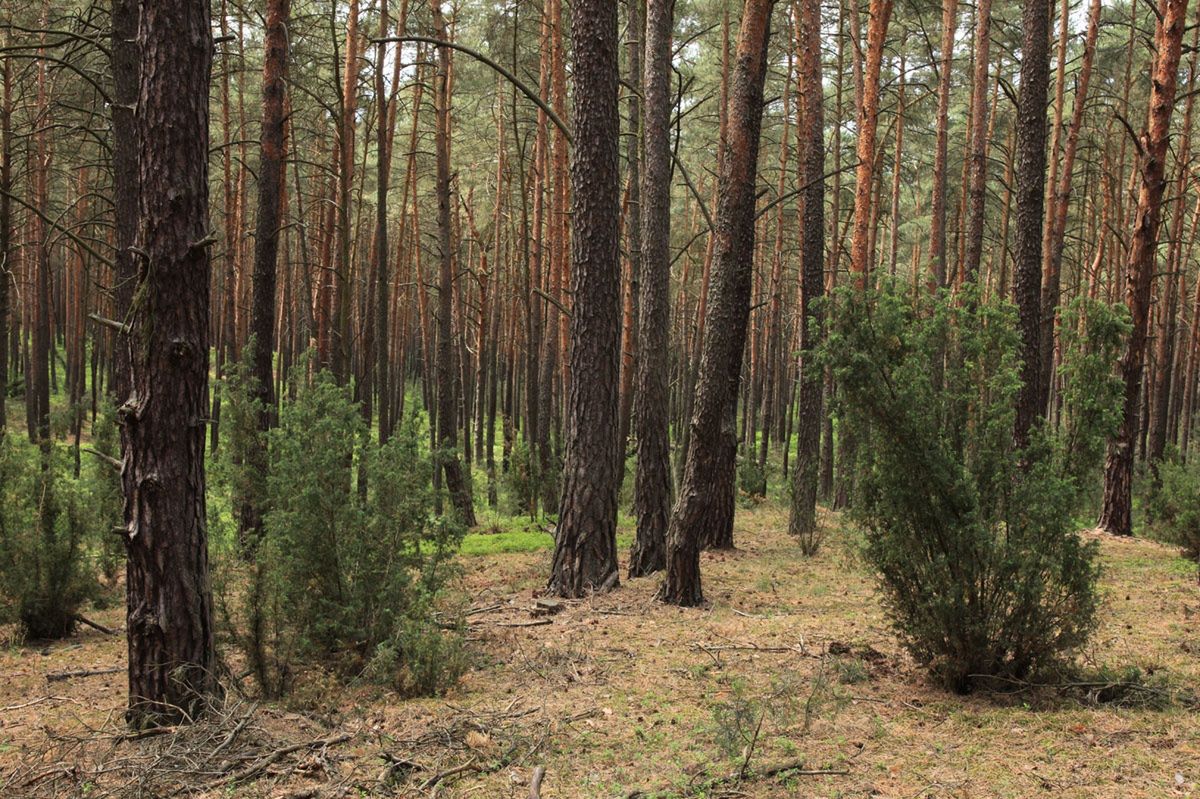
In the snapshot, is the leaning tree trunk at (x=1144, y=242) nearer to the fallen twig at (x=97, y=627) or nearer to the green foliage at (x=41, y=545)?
the fallen twig at (x=97, y=627)

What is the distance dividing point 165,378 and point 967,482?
13.1ft

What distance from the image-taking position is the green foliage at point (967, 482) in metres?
4.37

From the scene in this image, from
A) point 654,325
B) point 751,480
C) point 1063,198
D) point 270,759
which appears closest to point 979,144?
point 1063,198

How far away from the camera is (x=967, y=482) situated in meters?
4.39

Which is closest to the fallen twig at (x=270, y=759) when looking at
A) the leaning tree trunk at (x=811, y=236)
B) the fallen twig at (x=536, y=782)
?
the fallen twig at (x=536, y=782)

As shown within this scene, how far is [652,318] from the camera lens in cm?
852

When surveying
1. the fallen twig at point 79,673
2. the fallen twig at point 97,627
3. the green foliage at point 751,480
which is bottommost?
the green foliage at point 751,480

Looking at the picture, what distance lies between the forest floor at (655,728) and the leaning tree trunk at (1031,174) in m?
5.33

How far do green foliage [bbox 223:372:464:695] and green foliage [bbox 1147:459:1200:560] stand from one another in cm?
853

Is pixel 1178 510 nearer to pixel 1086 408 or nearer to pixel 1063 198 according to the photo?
pixel 1063 198

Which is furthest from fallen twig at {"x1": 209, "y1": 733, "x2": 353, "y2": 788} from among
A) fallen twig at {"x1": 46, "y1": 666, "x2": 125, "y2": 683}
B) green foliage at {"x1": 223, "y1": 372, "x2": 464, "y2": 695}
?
fallen twig at {"x1": 46, "y1": 666, "x2": 125, "y2": 683}

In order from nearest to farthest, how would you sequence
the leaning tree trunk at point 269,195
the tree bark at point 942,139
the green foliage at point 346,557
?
1. the green foliage at point 346,557
2. the leaning tree trunk at point 269,195
3. the tree bark at point 942,139

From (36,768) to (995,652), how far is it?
460cm

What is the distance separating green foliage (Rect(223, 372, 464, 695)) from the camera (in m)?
4.86
